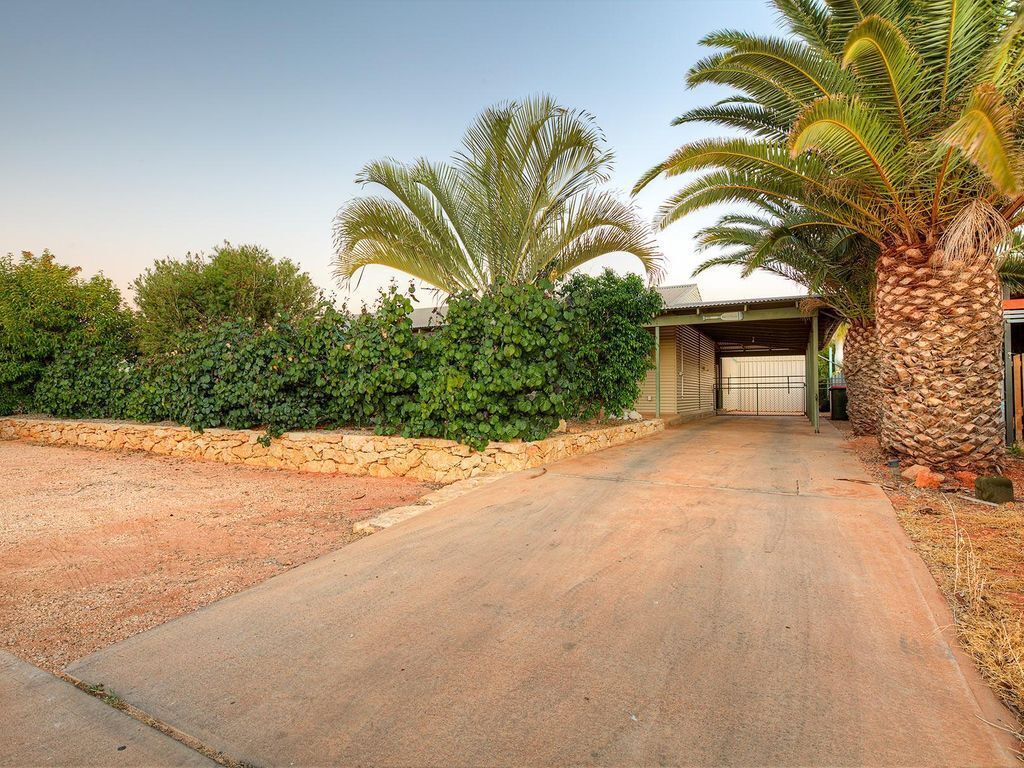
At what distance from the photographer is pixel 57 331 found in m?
13.1

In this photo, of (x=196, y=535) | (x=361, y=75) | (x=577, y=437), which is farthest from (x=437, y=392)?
(x=361, y=75)

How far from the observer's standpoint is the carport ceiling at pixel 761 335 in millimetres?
14422

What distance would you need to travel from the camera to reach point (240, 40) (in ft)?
32.2

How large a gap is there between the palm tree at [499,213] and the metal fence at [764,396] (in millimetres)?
15206

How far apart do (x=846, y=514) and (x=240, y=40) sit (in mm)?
12182

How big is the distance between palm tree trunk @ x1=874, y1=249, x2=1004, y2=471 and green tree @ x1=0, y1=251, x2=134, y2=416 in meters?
15.4

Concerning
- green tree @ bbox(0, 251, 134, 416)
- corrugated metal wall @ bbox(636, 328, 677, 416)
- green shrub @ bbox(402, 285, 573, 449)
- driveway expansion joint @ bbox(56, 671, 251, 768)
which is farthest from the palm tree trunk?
green tree @ bbox(0, 251, 134, 416)

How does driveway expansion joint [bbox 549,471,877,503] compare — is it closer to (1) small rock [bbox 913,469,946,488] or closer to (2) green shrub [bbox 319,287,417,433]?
(1) small rock [bbox 913,469,946,488]

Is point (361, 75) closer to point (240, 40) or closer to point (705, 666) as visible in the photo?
point (240, 40)

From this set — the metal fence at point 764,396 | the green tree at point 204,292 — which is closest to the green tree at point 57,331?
the green tree at point 204,292

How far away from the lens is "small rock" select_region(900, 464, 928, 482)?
20.3 feet

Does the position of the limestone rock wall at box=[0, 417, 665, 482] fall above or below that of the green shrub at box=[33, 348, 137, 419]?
below

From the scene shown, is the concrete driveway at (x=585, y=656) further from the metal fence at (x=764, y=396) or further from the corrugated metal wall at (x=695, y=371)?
the metal fence at (x=764, y=396)

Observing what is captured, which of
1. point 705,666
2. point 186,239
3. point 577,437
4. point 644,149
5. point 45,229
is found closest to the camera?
point 705,666
